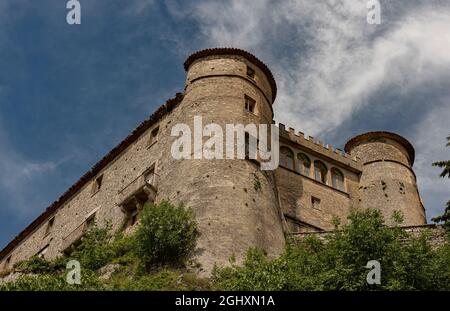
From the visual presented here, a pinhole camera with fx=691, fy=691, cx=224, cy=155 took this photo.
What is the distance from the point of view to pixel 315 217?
33.4 m

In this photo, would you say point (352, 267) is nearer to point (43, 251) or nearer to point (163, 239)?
point (163, 239)

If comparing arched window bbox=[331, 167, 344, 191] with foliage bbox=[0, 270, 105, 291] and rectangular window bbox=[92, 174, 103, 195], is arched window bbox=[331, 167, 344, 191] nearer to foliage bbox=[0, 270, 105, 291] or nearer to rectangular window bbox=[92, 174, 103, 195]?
rectangular window bbox=[92, 174, 103, 195]

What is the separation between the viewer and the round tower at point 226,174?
25938 millimetres

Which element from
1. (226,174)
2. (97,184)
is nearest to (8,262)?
(97,184)

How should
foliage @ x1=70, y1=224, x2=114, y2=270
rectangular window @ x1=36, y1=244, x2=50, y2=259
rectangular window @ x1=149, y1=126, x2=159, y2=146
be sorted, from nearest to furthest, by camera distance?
foliage @ x1=70, y1=224, x2=114, y2=270 → rectangular window @ x1=149, y1=126, x2=159, y2=146 → rectangular window @ x1=36, y1=244, x2=50, y2=259

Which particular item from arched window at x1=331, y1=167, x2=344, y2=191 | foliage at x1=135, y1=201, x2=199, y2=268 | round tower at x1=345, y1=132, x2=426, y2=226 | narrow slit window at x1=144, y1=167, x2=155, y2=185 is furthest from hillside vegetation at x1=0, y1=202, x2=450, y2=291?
round tower at x1=345, y1=132, x2=426, y2=226

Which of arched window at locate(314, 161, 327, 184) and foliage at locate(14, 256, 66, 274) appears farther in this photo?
arched window at locate(314, 161, 327, 184)

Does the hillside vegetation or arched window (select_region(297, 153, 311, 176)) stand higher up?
arched window (select_region(297, 153, 311, 176))

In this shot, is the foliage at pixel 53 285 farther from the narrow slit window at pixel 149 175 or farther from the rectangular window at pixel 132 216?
the narrow slit window at pixel 149 175

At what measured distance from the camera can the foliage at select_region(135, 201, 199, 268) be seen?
24.8 meters

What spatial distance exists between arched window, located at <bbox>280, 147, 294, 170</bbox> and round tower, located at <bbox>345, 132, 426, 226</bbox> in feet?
14.6

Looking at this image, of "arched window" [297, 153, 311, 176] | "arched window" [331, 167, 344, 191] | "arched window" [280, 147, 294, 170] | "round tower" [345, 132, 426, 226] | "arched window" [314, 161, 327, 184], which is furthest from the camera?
"arched window" [331, 167, 344, 191]
